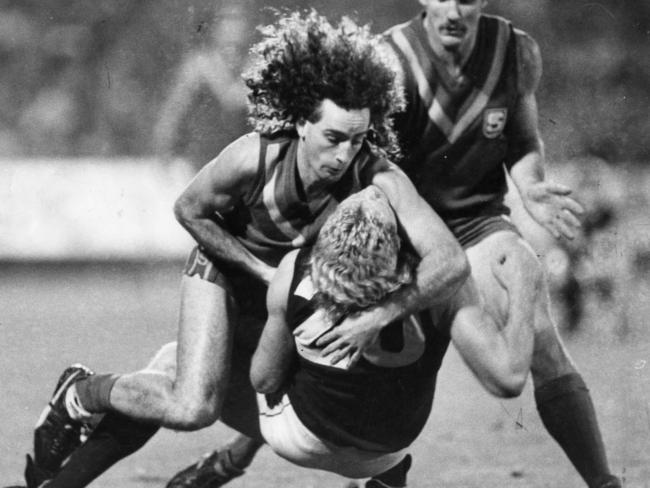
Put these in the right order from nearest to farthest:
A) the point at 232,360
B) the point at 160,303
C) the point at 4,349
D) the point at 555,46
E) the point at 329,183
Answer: the point at 329,183 → the point at 232,360 → the point at 555,46 → the point at 4,349 → the point at 160,303

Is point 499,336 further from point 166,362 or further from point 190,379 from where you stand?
point 166,362

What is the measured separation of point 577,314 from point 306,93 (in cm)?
199

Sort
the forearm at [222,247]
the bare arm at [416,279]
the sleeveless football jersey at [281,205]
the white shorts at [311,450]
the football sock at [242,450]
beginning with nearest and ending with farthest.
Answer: the bare arm at [416,279] → the white shorts at [311,450] → the sleeveless football jersey at [281,205] → the forearm at [222,247] → the football sock at [242,450]

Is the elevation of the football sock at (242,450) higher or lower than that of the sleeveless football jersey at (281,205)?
lower

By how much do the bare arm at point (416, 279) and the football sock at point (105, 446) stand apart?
751 mm

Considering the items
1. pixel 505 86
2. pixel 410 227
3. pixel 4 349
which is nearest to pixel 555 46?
pixel 505 86

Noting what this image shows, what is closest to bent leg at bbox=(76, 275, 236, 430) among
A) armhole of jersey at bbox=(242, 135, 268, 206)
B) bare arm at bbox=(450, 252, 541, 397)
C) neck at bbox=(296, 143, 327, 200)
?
armhole of jersey at bbox=(242, 135, 268, 206)

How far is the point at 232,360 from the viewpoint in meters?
3.79

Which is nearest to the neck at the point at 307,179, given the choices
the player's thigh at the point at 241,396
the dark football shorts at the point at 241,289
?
the dark football shorts at the point at 241,289

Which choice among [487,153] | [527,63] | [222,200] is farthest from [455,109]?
[222,200]

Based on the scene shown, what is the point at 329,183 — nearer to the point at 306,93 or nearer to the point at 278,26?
the point at 306,93

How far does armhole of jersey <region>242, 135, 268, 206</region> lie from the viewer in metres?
3.49

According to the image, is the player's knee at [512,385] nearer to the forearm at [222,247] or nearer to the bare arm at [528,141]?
the bare arm at [528,141]

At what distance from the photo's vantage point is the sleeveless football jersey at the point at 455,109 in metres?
3.78
